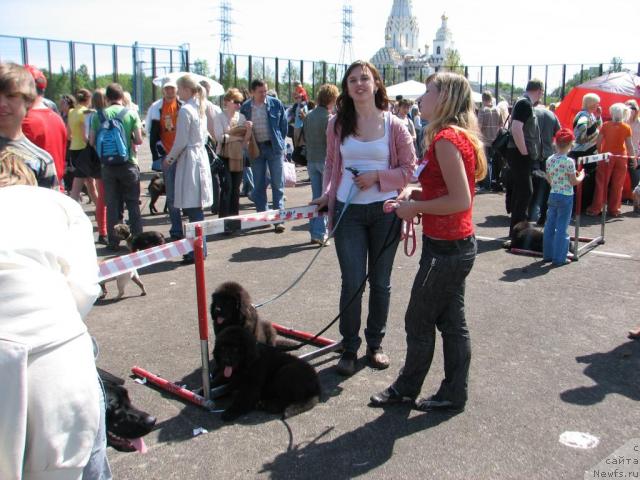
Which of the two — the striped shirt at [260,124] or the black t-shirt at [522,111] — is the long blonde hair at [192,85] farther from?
the black t-shirt at [522,111]

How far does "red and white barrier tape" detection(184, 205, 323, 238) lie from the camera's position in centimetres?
360

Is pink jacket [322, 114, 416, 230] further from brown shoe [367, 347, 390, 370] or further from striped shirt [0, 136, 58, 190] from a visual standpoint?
striped shirt [0, 136, 58, 190]

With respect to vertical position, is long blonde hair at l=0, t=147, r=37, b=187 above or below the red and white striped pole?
above

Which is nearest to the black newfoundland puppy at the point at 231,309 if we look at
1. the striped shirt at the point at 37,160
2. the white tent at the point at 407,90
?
the striped shirt at the point at 37,160

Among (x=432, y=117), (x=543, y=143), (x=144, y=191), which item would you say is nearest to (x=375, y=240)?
(x=432, y=117)

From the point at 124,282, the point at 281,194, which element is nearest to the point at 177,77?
the point at 281,194

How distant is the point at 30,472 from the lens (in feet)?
5.66

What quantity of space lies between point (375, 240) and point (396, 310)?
160 centimetres

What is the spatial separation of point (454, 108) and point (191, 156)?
4.52 metres

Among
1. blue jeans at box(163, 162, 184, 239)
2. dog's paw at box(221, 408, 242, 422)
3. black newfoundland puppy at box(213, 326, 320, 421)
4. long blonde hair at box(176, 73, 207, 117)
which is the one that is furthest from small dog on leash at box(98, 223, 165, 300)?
dog's paw at box(221, 408, 242, 422)

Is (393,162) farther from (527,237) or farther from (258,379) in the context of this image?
(527,237)

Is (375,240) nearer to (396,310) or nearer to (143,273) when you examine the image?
(396,310)

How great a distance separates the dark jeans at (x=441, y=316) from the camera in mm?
3426

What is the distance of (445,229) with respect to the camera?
133 inches
